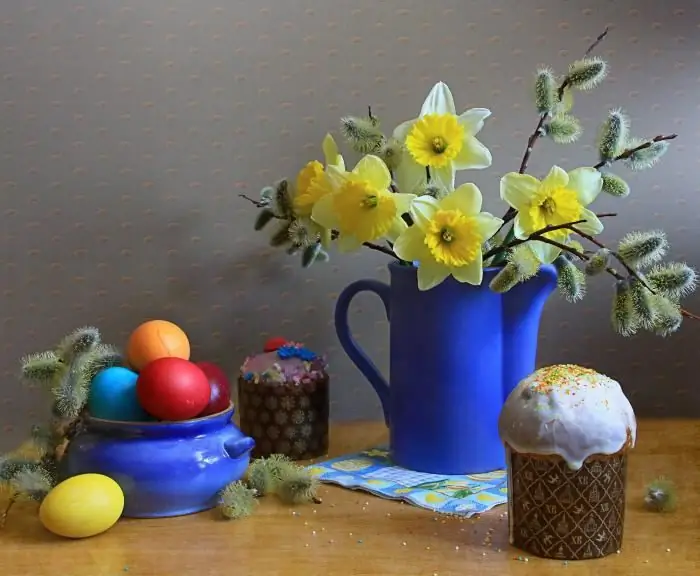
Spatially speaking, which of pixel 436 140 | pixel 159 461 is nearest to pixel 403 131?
pixel 436 140

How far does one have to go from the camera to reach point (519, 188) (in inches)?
29.5

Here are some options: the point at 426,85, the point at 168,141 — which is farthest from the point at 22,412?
the point at 426,85

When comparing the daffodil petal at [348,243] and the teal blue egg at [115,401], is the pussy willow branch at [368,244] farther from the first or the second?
the teal blue egg at [115,401]

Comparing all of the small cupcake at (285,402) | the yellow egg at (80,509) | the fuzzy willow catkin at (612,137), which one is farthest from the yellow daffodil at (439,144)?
the yellow egg at (80,509)

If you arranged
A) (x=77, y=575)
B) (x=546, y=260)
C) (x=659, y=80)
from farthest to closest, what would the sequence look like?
1. (x=659, y=80)
2. (x=546, y=260)
3. (x=77, y=575)

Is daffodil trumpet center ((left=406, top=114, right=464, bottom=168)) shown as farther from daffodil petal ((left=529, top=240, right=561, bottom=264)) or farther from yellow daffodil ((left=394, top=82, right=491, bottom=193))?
daffodil petal ((left=529, top=240, right=561, bottom=264))

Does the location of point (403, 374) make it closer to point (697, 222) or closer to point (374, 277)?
point (374, 277)

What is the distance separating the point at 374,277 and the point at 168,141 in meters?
0.28

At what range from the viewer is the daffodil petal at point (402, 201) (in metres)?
0.75

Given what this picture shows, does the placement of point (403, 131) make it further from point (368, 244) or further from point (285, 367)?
point (285, 367)

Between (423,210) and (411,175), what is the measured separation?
0.20ft

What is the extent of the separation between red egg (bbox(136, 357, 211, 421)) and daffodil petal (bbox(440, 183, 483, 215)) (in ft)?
0.82

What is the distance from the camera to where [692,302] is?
987 millimetres

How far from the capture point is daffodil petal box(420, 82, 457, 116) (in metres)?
0.79
